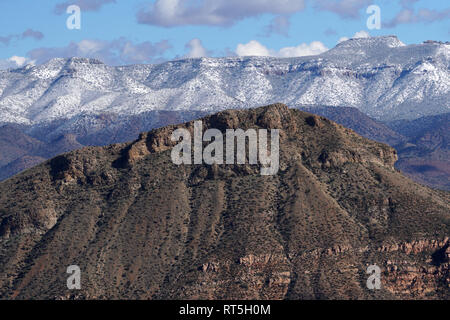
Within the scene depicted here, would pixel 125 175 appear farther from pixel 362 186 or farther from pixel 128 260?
pixel 362 186

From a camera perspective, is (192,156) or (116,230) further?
(192,156)

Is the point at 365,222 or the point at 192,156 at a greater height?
the point at 192,156
